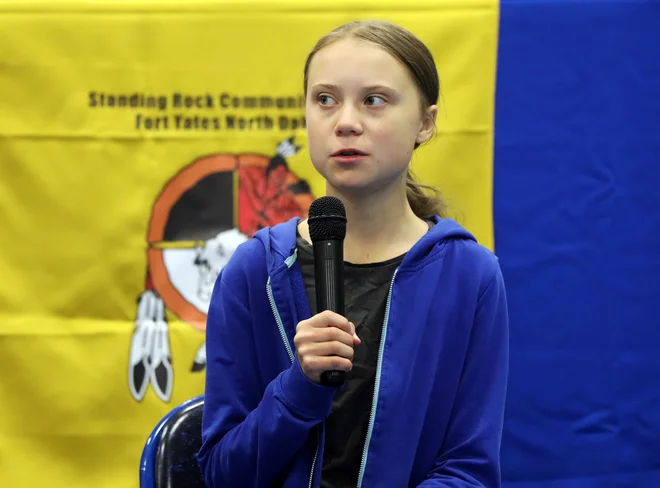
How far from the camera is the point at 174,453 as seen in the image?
1218 mm

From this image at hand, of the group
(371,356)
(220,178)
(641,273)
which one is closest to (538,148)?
(641,273)

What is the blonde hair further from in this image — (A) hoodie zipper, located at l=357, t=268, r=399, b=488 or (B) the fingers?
(B) the fingers

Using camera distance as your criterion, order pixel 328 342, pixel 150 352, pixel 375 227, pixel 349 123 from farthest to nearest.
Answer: pixel 150 352 < pixel 375 227 < pixel 349 123 < pixel 328 342

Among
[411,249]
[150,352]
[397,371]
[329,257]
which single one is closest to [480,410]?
[397,371]

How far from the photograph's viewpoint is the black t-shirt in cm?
108

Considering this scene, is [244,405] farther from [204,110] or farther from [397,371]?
[204,110]

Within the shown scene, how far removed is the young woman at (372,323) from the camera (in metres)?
1.06

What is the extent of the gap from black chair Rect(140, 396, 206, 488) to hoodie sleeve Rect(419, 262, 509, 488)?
1.23 feet

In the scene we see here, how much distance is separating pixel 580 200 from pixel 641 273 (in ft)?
0.84

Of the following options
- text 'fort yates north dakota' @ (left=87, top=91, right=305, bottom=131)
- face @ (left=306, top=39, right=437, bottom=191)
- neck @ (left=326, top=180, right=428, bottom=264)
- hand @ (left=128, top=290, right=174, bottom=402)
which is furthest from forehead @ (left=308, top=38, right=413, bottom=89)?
hand @ (left=128, top=290, right=174, bottom=402)

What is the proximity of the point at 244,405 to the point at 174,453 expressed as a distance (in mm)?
179

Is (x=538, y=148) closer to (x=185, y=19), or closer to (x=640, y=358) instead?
(x=640, y=358)

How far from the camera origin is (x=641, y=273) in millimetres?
2164

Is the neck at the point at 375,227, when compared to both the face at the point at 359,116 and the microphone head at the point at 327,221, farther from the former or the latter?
the microphone head at the point at 327,221
